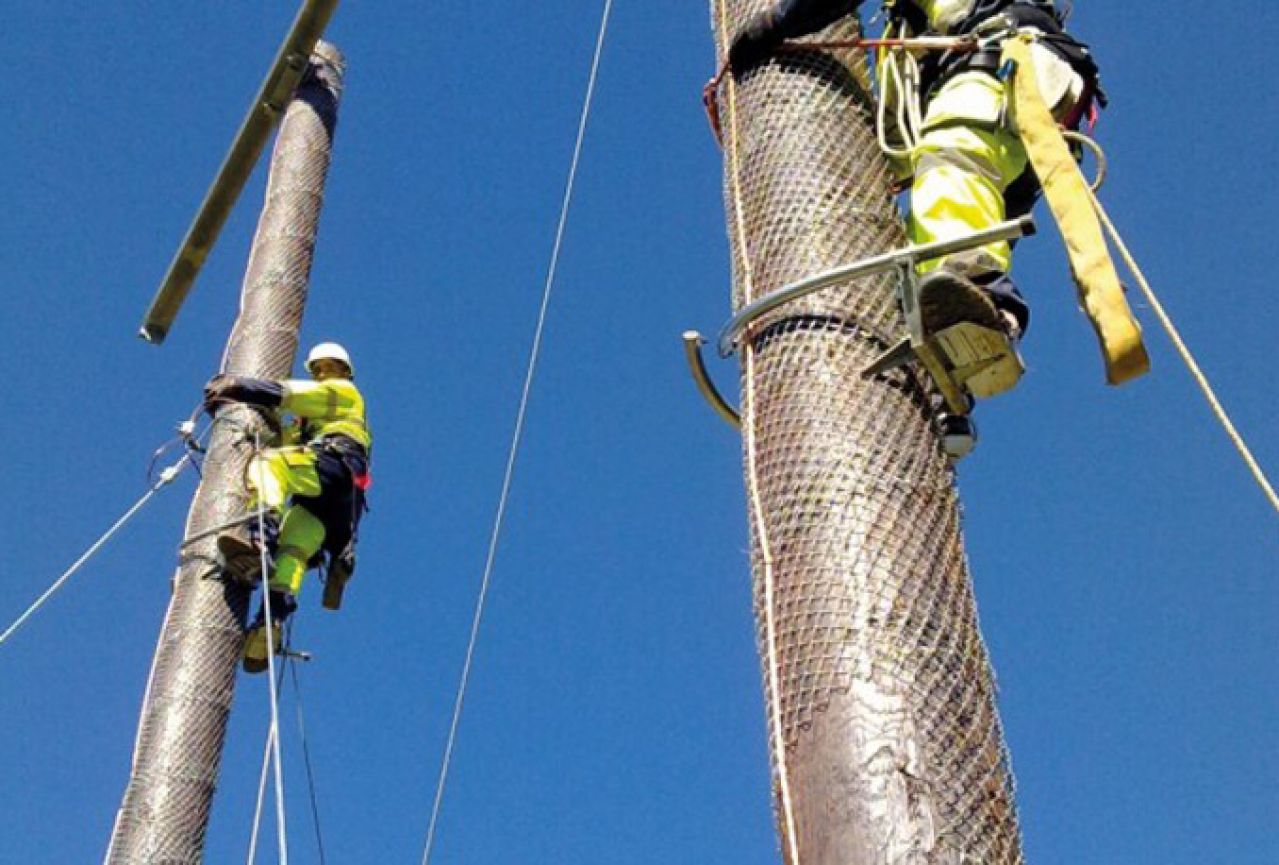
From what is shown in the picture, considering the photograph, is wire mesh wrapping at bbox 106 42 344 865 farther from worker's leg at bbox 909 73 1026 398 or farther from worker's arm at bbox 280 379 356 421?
worker's leg at bbox 909 73 1026 398

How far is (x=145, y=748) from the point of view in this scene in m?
4.70

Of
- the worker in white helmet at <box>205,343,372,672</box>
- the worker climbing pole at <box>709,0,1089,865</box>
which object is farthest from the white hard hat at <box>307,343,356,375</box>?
the worker climbing pole at <box>709,0,1089,865</box>

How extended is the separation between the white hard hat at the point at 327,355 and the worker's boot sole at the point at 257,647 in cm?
127

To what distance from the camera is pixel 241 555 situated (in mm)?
5039

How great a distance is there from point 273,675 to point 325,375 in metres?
2.00

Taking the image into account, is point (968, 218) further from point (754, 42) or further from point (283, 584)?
point (283, 584)

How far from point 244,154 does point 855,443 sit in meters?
4.59

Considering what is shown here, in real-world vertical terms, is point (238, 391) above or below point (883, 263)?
above

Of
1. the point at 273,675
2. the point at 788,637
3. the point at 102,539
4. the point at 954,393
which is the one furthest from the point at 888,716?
the point at 102,539

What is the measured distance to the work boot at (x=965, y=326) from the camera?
2.13 metres

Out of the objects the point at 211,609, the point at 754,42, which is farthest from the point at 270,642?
the point at 754,42

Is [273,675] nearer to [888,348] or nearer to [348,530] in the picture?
[348,530]

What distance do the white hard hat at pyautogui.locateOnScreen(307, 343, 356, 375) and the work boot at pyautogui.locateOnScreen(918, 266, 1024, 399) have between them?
424 cm

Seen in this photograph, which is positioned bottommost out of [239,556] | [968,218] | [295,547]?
[968,218]
